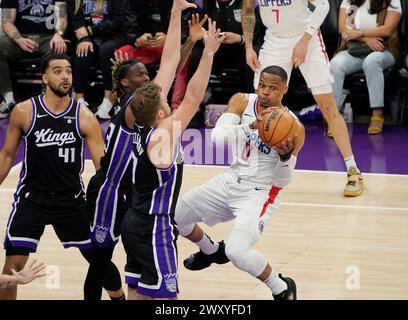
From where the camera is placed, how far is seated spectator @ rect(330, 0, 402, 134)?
1097 cm

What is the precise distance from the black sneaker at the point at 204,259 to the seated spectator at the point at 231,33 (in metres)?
4.50

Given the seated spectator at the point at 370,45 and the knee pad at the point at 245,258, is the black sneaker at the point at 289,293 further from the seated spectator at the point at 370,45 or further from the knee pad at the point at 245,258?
the seated spectator at the point at 370,45

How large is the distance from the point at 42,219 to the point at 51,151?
42cm

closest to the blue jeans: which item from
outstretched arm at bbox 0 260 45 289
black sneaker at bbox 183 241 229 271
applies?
black sneaker at bbox 183 241 229 271

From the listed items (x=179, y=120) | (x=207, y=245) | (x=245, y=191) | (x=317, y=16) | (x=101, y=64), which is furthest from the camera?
(x=101, y=64)

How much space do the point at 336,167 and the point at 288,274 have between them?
10.0ft

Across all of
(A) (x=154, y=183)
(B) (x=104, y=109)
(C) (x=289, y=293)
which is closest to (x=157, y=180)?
(A) (x=154, y=183)

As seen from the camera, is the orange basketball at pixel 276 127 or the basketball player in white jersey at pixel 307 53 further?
the basketball player in white jersey at pixel 307 53

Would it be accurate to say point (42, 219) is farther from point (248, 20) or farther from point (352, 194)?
point (248, 20)

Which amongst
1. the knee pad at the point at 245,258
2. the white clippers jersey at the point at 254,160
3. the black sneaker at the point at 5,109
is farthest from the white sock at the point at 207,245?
the black sneaker at the point at 5,109

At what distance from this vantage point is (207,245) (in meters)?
7.02

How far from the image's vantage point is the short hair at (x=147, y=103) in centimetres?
559
